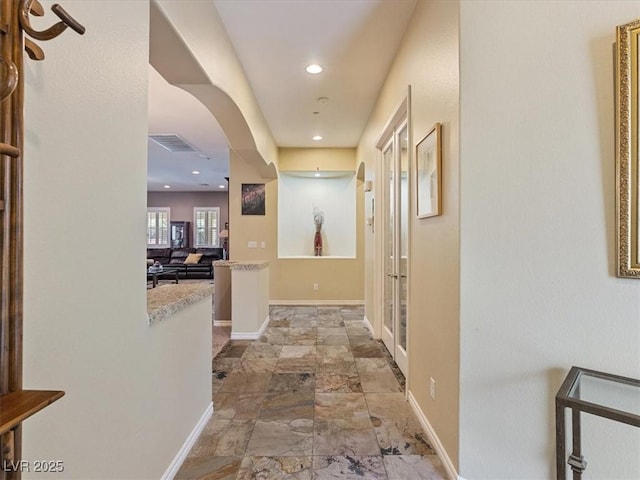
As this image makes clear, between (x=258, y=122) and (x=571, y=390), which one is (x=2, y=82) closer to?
(x=571, y=390)

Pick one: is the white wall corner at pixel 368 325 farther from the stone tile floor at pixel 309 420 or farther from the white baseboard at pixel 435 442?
the white baseboard at pixel 435 442

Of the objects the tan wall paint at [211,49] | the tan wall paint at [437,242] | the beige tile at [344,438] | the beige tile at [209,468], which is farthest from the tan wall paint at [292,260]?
the beige tile at [209,468]

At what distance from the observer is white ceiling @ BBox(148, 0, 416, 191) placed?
92.0 inches

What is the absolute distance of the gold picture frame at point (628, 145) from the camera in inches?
50.0

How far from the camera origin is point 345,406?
2.39 metres

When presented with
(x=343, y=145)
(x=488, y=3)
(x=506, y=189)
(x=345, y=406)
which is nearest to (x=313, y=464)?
(x=345, y=406)

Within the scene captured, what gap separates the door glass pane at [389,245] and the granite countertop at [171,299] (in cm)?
210

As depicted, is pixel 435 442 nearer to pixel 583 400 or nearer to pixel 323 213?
pixel 583 400

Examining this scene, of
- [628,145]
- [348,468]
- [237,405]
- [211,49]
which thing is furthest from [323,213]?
[628,145]

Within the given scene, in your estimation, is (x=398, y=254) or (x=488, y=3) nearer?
(x=488, y=3)

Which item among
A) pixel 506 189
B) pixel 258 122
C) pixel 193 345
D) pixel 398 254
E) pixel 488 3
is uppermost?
pixel 258 122

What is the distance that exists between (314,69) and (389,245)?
200 cm

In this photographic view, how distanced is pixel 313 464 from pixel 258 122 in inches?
143

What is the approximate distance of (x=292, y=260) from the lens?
20.0ft
